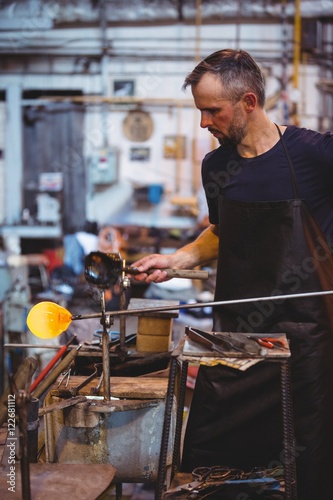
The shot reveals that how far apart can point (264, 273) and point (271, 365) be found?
33 cm

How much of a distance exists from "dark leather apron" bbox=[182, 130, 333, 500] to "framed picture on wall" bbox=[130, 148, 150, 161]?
7.17 meters

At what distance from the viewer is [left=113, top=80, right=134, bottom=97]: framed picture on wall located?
958 centimetres

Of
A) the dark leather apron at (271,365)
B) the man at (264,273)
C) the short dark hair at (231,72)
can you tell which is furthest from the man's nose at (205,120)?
the dark leather apron at (271,365)

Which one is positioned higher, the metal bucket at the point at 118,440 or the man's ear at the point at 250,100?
the man's ear at the point at 250,100

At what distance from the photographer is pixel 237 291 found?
8.05 ft

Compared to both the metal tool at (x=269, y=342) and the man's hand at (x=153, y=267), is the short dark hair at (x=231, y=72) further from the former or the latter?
the metal tool at (x=269, y=342)

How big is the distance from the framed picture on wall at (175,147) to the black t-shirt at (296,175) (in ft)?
22.9

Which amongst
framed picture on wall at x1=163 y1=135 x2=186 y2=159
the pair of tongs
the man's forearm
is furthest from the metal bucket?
framed picture on wall at x1=163 y1=135 x2=186 y2=159

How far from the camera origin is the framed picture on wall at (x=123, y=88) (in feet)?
31.4

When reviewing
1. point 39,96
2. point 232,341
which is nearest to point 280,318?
point 232,341

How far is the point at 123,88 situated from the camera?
31.5ft

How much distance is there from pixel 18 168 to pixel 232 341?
8148 millimetres

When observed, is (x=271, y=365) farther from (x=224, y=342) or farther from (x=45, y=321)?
(x=45, y=321)

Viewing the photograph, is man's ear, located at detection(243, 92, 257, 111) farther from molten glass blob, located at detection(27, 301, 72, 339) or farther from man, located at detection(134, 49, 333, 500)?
molten glass blob, located at detection(27, 301, 72, 339)
